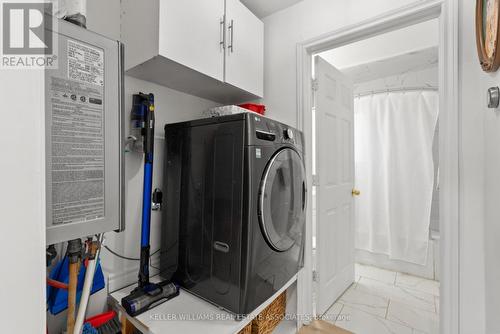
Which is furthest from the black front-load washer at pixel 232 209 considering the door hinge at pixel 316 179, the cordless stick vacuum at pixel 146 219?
the door hinge at pixel 316 179

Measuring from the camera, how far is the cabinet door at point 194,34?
1.15m

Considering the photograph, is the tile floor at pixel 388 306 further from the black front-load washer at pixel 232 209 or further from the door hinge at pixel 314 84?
the door hinge at pixel 314 84

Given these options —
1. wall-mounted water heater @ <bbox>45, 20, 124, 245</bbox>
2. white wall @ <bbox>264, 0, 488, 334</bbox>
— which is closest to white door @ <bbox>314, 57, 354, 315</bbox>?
white wall @ <bbox>264, 0, 488, 334</bbox>

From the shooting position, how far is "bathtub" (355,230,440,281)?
2654 mm

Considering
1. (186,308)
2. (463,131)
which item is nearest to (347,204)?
→ (463,131)

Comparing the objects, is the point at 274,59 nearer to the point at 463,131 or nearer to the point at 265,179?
the point at 265,179

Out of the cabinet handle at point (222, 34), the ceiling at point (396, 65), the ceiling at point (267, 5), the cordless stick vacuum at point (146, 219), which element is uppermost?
the ceiling at point (267, 5)

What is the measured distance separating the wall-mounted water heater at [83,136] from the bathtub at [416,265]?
3.21 metres

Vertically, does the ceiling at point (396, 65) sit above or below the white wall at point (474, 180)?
above

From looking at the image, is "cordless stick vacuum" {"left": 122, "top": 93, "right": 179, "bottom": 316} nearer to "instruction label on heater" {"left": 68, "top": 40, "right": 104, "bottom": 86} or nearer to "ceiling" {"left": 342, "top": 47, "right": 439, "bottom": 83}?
"instruction label on heater" {"left": 68, "top": 40, "right": 104, "bottom": 86}

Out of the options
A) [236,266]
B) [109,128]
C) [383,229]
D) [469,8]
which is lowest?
[383,229]

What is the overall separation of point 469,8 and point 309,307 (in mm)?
2207

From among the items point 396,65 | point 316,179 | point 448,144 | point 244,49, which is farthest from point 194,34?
point 396,65

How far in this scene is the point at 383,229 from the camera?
295 centimetres
